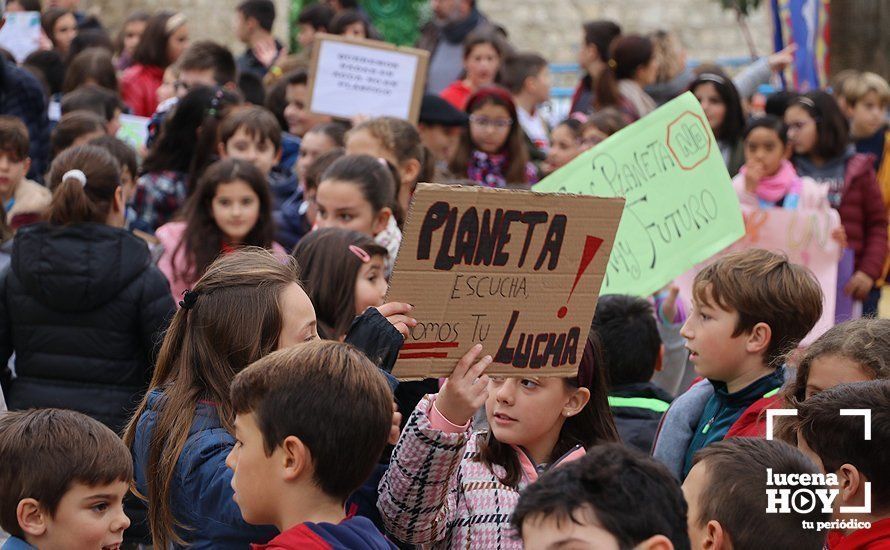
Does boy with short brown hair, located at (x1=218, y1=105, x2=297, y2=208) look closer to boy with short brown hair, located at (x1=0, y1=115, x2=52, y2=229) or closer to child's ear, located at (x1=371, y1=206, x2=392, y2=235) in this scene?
boy with short brown hair, located at (x1=0, y1=115, x2=52, y2=229)

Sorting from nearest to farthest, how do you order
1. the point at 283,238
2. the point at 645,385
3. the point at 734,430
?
the point at 734,430
the point at 645,385
the point at 283,238

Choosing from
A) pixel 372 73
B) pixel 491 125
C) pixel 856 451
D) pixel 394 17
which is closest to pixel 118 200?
pixel 372 73

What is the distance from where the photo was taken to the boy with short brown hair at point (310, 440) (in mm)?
2809

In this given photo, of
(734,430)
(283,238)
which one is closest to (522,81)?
(283,238)

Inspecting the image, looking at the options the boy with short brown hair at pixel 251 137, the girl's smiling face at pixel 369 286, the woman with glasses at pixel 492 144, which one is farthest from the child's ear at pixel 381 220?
the woman with glasses at pixel 492 144

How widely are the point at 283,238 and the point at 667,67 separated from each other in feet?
17.1

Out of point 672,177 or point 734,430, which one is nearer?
point 734,430

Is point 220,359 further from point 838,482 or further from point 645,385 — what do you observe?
point 645,385

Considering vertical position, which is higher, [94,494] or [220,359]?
[220,359]

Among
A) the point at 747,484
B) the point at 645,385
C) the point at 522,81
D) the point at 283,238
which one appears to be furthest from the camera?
the point at 522,81

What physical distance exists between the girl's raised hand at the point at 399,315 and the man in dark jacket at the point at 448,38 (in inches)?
323

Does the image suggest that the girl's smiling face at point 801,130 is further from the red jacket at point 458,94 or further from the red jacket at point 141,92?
the red jacket at point 141,92

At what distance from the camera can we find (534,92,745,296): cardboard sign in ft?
17.2

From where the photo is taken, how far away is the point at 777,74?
38.0 ft
